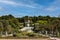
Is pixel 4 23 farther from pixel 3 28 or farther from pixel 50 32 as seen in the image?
pixel 50 32

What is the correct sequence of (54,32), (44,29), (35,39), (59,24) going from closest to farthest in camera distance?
1. (35,39)
2. (59,24)
3. (54,32)
4. (44,29)

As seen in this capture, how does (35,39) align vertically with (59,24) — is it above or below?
below

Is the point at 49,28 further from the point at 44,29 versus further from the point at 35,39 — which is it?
the point at 35,39

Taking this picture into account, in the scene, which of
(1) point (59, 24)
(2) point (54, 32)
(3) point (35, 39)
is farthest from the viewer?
(2) point (54, 32)

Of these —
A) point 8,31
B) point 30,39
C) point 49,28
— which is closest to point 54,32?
point 49,28

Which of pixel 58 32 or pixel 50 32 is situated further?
Answer: pixel 50 32

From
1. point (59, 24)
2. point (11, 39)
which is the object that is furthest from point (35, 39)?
point (59, 24)

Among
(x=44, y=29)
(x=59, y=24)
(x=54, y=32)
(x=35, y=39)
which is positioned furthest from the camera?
(x=44, y=29)

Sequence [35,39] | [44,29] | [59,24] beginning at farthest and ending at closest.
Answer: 1. [44,29]
2. [59,24]
3. [35,39]

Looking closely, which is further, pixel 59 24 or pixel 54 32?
pixel 54 32
